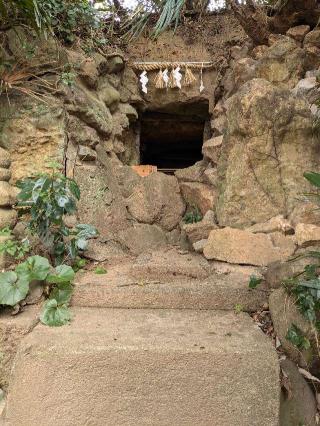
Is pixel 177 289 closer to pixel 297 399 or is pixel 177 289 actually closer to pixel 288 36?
pixel 297 399

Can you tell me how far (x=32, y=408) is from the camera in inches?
Result: 66.6

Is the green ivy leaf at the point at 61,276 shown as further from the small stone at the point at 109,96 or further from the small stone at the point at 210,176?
the small stone at the point at 109,96

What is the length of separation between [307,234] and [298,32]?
238cm

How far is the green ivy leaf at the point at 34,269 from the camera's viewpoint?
7.27 ft

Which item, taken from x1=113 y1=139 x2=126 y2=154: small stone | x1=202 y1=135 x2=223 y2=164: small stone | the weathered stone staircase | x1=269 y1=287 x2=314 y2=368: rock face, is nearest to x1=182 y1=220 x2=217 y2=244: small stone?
x1=202 y1=135 x2=223 y2=164: small stone

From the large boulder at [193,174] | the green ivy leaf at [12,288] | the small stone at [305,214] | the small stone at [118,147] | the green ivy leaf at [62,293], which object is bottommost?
the green ivy leaf at [62,293]

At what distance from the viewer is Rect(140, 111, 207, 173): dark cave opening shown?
17.4ft

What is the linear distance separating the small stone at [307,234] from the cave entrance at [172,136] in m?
2.36

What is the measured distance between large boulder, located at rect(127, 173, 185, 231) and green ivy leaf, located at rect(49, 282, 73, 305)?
1574mm

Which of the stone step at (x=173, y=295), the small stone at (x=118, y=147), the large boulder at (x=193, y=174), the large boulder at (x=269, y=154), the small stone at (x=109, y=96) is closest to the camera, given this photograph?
the stone step at (x=173, y=295)

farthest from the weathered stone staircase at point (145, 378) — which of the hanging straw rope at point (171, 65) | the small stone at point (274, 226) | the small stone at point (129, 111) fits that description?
the hanging straw rope at point (171, 65)

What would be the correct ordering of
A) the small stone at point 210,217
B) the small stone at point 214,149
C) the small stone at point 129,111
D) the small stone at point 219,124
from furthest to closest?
the small stone at point 129,111 < the small stone at point 219,124 < the small stone at point 214,149 < the small stone at point 210,217

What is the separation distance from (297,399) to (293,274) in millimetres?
662

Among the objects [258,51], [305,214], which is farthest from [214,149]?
[305,214]
